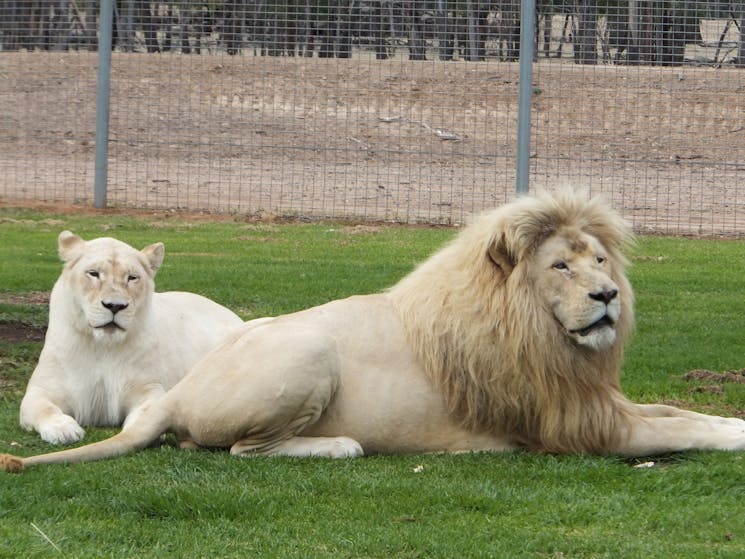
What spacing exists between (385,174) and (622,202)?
12.2 ft

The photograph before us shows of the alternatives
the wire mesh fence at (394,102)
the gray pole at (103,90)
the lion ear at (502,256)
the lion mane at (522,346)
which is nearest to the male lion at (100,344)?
the lion mane at (522,346)

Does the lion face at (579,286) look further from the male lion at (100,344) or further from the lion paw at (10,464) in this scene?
the lion paw at (10,464)

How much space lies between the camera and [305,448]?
243 inches

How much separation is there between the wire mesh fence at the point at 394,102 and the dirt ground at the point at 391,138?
39 millimetres

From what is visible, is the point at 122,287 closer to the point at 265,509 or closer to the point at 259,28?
the point at 265,509

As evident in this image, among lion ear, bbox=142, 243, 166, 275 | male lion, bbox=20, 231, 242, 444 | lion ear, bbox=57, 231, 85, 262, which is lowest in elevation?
male lion, bbox=20, 231, 242, 444

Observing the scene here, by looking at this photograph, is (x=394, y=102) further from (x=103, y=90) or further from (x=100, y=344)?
(x=100, y=344)

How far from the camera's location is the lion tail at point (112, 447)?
18.5 feet

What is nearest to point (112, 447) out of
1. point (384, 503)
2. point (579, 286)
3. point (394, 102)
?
point (384, 503)

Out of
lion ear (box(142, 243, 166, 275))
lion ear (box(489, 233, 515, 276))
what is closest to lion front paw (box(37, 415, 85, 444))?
lion ear (box(142, 243, 166, 275))

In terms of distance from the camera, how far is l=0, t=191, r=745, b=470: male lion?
6082mm

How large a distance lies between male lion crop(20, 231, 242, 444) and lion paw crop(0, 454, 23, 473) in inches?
43.8

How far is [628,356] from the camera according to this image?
8.71 m

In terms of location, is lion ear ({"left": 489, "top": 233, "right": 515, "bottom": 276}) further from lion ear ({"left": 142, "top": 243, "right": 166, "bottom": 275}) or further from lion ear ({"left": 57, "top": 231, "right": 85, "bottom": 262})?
lion ear ({"left": 57, "top": 231, "right": 85, "bottom": 262})
